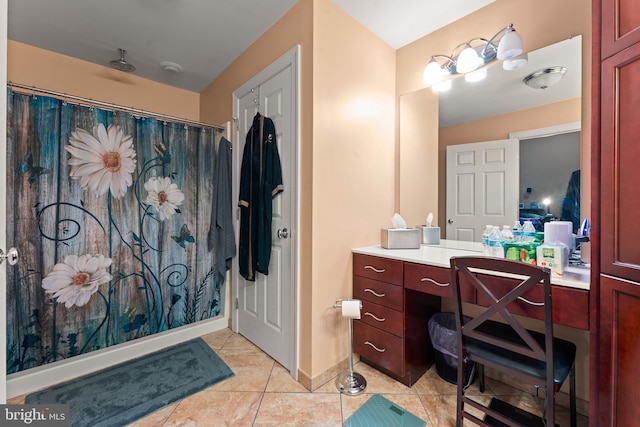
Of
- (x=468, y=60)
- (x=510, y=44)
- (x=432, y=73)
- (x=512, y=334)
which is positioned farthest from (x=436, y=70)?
(x=512, y=334)

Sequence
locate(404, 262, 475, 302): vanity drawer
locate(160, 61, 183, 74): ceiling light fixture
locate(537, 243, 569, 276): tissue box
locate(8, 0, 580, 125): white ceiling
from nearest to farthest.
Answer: locate(537, 243, 569, 276): tissue box, locate(404, 262, 475, 302): vanity drawer, locate(8, 0, 580, 125): white ceiling, locate(160, 61, 183, 74): ceiling light fixture

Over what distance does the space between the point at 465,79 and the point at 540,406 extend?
81.1 inches

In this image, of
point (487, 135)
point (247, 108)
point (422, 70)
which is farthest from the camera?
point (247, 108)

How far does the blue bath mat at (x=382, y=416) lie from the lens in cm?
141

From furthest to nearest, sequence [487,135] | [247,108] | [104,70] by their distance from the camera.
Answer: [104,70]
[247,108]
[487,135]

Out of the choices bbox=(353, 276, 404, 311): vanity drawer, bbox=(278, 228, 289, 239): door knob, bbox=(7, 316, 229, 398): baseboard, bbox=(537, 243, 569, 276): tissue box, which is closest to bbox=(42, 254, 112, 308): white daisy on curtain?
bbox=(7, 316, 229, 398): baseboard

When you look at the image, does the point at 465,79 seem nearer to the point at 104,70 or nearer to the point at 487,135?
the point at 487,135

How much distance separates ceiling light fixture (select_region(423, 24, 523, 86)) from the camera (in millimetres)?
1580

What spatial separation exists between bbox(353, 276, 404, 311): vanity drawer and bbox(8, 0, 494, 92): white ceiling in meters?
1.82

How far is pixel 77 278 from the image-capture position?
186 centimetres

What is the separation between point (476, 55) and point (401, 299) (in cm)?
162

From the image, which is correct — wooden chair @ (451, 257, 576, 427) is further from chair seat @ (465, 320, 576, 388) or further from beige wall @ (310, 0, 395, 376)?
beige wall @ (310, 0, 395, 376)

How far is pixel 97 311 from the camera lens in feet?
6.36

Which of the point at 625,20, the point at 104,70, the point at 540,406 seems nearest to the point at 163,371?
the point at 540,406
